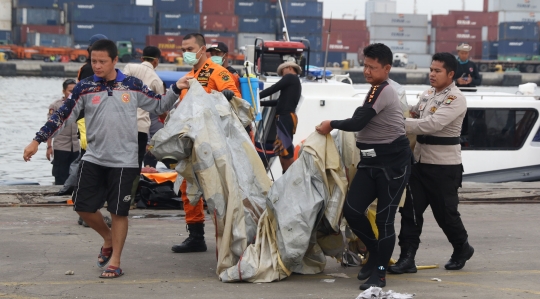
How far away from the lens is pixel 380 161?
6027 millimetres

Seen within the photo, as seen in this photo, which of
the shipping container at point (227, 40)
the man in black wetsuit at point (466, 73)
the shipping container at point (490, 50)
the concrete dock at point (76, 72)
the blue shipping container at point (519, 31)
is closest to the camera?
the man in black wetsuit at point (466, 73)

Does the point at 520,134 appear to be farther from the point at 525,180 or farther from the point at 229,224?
the point at 229,224

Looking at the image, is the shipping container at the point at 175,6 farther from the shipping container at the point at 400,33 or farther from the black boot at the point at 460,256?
the black boot at the point at 460,256

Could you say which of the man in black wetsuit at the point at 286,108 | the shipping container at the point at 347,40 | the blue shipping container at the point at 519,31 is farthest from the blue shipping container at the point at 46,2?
the man in black wetsuit at the point at 286,108

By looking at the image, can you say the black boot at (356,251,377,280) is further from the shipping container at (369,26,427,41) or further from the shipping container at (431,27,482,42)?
the shipping container at (369,26,427,41)

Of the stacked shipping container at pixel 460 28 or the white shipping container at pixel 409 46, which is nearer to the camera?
the stacked shipping container at pixel 460 28

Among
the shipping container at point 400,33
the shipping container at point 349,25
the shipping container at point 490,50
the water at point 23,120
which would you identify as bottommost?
the water at point 23,120

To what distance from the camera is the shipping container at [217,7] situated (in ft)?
302

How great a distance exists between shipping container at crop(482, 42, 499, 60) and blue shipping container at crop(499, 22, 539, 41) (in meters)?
1.11

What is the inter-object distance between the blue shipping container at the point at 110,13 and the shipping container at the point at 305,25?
46.9ft

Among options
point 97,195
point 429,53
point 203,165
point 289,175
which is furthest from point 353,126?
point 429,53

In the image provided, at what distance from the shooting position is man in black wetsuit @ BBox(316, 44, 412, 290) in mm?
6016

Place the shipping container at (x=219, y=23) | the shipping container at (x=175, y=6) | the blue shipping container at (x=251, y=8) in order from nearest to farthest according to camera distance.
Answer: the shipping container at (x=219, y=23) → the shipping container at (x=175, y=6) → the blue shipping container at (x=251, y=8)

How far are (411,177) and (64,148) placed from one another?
6362 mm
